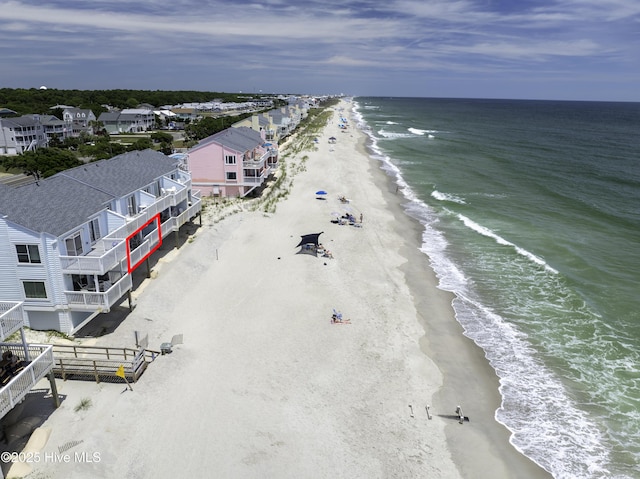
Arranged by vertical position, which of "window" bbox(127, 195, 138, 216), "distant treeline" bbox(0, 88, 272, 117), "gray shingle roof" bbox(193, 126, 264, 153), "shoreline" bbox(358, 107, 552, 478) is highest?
"distant treeline" bbox(0, 88, 272, 117)

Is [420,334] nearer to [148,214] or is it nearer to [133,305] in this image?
[133,305]

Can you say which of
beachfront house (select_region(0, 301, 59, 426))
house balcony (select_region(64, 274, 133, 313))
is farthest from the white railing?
beachfront house (select_region(0, 301, 59, 426))

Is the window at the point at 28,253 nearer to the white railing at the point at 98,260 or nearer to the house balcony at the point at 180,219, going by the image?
the white railing at the point at 98,260

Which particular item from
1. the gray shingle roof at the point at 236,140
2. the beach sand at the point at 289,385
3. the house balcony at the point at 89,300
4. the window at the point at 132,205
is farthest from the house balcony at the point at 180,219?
the house balcony at the point at 89,300

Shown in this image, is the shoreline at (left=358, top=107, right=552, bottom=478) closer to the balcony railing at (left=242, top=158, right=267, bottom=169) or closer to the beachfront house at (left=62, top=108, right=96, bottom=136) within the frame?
the balcony railing at (left=242, top=158, right=267, bottom=169)

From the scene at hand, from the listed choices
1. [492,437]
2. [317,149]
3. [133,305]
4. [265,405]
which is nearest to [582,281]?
[492,437]

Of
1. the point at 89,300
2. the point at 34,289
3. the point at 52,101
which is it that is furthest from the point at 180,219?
the point at 52,101
